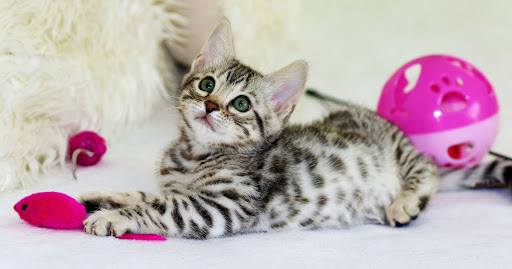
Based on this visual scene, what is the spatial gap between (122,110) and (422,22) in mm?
1489

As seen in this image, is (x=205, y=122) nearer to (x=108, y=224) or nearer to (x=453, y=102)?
(x=108, y=224)

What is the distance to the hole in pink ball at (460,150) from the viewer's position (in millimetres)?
1803

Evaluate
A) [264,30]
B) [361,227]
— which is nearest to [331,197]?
[361,227]

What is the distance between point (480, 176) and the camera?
5.91 feet

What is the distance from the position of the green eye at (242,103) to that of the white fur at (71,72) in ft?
2.08

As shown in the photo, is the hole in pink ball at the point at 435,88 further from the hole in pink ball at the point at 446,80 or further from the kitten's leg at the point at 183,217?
the kitten's leg at the point at 183,217

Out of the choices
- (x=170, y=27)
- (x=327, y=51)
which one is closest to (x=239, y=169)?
(x=170, y=27)

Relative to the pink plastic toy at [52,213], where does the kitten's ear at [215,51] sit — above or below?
above

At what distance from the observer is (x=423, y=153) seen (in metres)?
1.82

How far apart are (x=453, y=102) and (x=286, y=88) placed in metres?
0.64

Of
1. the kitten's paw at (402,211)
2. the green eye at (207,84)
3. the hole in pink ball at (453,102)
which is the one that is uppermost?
the hole in pink ball at (453,102)

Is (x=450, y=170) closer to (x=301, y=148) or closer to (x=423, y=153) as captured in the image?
(x=423, y=153)

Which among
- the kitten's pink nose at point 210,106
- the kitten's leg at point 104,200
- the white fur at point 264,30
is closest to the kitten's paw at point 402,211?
the kitten's pink nose at point 210,106

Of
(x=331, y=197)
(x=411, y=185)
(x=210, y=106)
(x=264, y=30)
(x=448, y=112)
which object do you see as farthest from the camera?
(x=264, y=30)
